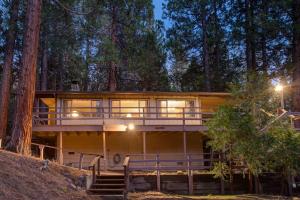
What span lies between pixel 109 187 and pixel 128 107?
1069cm

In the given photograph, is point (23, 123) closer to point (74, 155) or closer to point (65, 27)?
point (74, 155)

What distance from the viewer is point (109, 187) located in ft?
51.0

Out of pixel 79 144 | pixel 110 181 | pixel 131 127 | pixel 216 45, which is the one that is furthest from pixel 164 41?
pixel 110 181

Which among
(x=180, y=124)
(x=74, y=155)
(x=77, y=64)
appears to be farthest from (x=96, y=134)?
(x=77, y=64)

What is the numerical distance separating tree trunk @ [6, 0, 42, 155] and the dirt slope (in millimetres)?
1974

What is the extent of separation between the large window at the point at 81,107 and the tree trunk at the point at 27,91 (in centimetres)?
821

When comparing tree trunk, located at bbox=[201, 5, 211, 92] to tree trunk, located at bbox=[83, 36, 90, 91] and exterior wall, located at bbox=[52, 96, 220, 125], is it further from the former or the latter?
tree trunk, located at bbox=[83, 36, 90, 91]

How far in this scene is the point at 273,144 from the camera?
16.8 meters

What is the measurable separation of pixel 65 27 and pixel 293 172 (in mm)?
20994

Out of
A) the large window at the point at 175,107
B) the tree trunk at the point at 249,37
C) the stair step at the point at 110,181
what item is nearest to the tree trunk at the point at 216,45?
the tree trunk at the point at 249,37

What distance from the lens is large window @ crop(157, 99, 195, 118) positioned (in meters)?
26.1

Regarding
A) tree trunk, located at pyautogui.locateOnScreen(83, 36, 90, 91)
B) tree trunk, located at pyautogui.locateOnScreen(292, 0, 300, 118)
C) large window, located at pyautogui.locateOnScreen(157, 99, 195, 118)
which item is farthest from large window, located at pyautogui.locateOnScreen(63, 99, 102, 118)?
tree trunk, located at pyautogui.locateOnScreen(292, 0, 300, 118)

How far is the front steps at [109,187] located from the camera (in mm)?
14860

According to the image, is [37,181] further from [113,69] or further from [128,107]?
[113,69]
